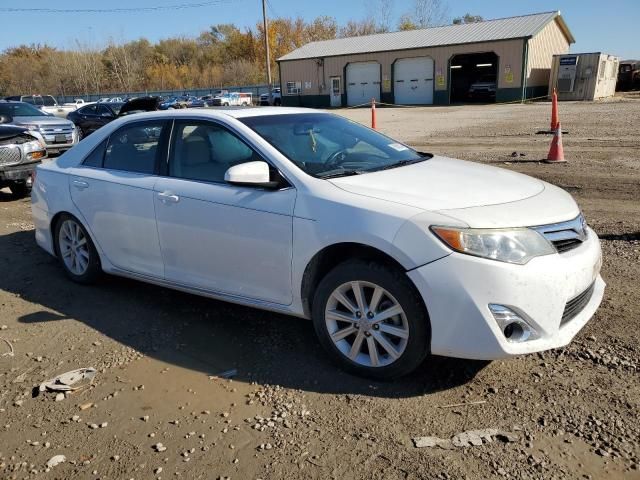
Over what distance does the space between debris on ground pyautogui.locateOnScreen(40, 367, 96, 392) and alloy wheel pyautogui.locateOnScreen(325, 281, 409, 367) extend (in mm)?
1613

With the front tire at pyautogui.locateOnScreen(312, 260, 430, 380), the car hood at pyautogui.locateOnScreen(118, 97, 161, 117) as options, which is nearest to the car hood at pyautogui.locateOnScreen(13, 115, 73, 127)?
the car hood at pyautogui.locateOnScreen(118, 97, 161, 117)

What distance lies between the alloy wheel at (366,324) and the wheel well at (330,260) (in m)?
0.16

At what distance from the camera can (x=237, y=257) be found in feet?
12.3

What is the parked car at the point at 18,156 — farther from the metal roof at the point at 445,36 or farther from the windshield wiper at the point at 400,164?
the metal roof at the point at 445,36

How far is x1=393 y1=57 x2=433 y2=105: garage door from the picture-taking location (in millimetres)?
40875

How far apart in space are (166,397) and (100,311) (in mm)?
1615

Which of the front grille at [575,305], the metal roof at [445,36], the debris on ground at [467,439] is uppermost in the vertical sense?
the metal roof at [445,36]

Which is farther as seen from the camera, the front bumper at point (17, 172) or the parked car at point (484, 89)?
the parked car at point (484, 89)

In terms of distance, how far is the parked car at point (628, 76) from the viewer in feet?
150

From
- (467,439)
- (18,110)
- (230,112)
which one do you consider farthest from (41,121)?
(467,439)

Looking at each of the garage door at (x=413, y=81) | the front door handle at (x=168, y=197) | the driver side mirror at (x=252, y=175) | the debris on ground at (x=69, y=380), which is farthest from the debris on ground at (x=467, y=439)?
the garage door at (x=413, y=81)

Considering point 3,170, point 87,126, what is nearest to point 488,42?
point 87,126

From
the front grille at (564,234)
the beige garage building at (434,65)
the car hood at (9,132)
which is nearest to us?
the front grille at (564,234)

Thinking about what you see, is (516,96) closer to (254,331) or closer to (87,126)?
(87,126)
